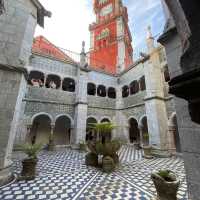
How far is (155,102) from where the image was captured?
9.38m

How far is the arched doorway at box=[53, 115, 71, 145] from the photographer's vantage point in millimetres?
13374

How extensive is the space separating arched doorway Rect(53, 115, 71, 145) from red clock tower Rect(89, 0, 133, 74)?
359 inches

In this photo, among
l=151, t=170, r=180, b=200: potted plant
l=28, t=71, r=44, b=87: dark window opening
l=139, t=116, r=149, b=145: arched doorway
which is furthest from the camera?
l=139, t=116, r=149, b=145: arched doorway

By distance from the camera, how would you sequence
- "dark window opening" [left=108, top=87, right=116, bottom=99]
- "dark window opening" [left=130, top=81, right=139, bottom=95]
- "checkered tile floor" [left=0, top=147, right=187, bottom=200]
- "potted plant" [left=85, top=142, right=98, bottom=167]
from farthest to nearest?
"dark window opening" [left=108, top=87, right=116, bottom=99] < "dark window opening" [left=130, top=81, right=139, bottom=95] < "potted plant" [left=85, top=142, right=98, bottom=167] < "checkered tile floor" [left=0, top=147, right=187, bottom=200]

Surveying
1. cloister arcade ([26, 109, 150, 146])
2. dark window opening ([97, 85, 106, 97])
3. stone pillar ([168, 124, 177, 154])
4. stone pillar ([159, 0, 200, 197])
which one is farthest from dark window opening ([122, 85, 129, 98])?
stone pillar ([159, 0, 200, 197])

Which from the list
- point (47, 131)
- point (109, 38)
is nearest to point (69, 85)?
point (47, 131)

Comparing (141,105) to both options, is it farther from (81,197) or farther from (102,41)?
(102,41)

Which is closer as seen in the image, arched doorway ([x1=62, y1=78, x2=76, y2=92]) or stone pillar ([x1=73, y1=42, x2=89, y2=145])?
stone pillar ([x1=73, y1=42, x2=89, y2=145])

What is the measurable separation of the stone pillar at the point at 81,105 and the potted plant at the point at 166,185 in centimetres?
848

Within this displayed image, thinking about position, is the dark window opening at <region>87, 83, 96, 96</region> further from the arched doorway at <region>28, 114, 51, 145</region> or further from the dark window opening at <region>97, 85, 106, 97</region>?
the arched doorway at <region>28, 114, 51, 145</region>

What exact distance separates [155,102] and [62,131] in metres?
9.42

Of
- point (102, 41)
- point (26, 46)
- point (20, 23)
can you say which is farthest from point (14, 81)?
point (102, 41)

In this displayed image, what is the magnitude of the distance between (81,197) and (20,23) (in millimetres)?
5818

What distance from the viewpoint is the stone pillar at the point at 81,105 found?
10869mm
